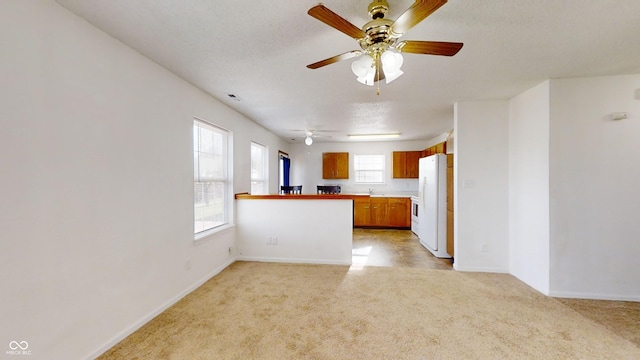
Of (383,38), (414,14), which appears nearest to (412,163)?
(383,38)

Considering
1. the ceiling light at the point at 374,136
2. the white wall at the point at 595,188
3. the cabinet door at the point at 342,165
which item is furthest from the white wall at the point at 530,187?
the cabinet door at the point at 342,165

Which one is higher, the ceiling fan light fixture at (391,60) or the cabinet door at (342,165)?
the ceiling fan light fixture at (391,60)

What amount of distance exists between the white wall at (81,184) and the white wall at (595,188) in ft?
13.6

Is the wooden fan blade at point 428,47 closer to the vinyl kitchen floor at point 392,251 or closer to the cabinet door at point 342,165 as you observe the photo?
the vinyl kitchen floor at point 392,251

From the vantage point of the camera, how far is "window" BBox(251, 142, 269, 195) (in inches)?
198

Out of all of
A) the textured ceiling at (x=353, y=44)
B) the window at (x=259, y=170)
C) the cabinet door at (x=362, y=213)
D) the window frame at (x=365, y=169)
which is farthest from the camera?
the window frame at (x=365, y=169)

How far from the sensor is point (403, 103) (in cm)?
351

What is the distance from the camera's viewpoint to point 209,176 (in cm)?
337

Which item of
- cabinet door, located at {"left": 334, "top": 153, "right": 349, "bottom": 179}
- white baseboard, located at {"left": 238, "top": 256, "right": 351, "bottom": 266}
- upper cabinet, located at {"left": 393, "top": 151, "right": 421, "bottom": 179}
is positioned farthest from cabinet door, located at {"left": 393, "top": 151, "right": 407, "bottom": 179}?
white baseboard, located at {"left": 238, "top": 256, "right": 351, "bottom": 266}

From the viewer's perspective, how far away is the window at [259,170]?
5.02 metres

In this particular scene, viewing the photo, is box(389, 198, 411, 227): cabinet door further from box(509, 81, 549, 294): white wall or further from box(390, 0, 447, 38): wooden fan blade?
box(390, 0, 447, 38): wooden fan blade

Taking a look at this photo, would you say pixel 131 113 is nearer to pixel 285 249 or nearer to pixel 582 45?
pixel 285 249

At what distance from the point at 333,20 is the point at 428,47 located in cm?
64

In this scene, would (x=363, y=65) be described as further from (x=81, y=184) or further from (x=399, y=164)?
(x=399, y=164)
